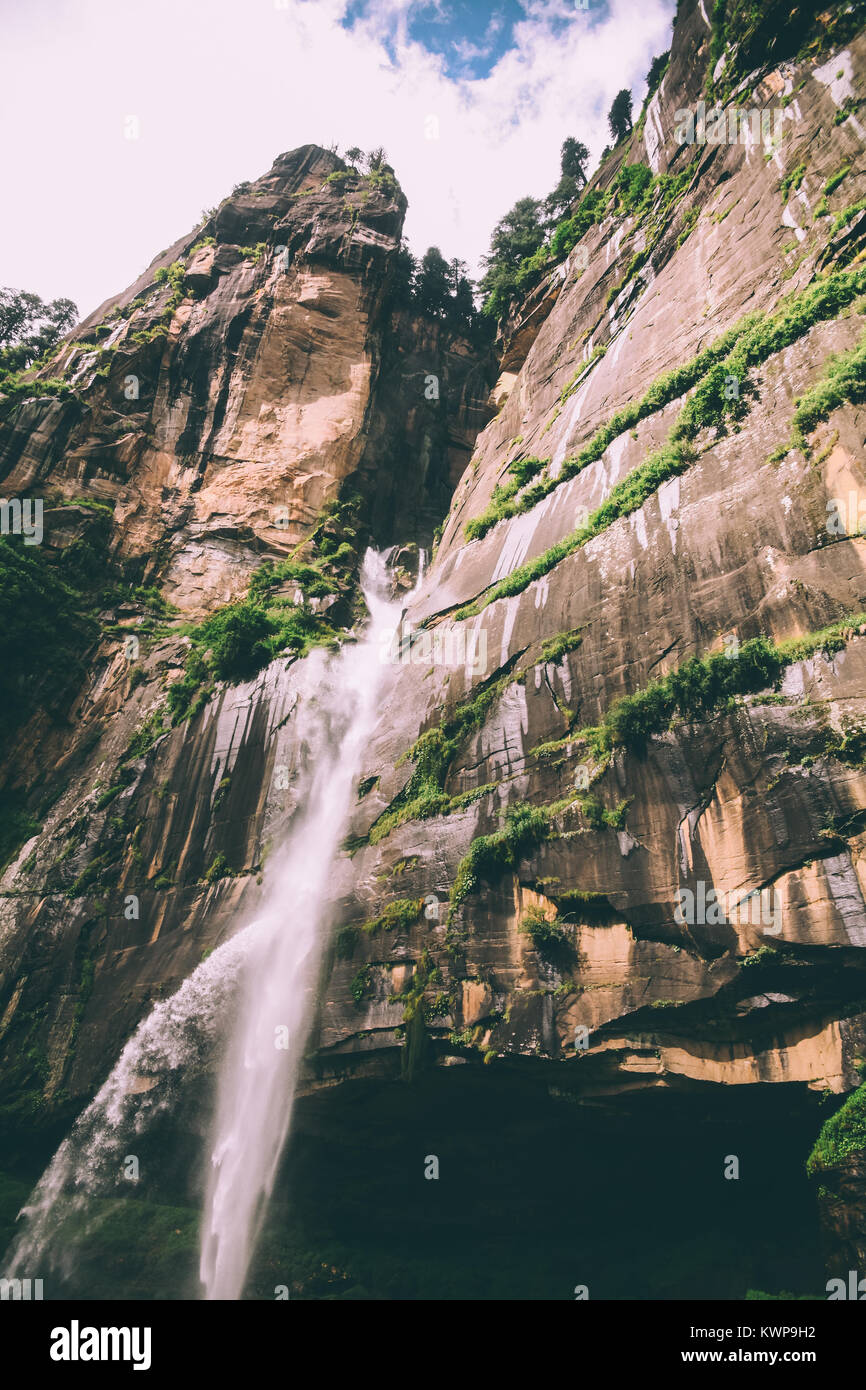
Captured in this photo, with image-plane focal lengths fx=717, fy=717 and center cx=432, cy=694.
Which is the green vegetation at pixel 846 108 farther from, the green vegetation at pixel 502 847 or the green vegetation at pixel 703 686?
the green vegetation at pixel 502 847

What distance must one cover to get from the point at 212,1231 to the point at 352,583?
2189 cm

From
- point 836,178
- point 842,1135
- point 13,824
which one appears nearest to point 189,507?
point 13,824

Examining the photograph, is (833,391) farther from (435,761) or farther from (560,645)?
(435,761)

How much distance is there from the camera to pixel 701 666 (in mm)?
12344

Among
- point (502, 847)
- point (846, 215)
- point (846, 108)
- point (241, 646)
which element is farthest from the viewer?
point (241, 646)

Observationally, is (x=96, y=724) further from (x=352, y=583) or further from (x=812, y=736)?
(x=812, y=736)

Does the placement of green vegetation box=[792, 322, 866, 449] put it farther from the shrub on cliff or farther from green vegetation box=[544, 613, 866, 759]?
the shrub on cliff

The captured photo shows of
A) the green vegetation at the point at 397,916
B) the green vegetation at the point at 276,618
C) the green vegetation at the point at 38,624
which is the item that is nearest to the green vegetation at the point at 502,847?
the green vegetation at the point at 397,916

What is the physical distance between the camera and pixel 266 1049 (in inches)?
603

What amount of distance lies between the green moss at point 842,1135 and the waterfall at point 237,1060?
9.29 meters

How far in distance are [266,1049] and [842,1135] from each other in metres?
10.8

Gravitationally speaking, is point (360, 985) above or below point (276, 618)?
below

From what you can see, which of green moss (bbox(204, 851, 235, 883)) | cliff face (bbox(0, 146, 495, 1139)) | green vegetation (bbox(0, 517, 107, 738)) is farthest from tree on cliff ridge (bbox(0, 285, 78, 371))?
green moss (bbox(204, 851, 235, 883))

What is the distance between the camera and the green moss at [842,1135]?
9992 mm
